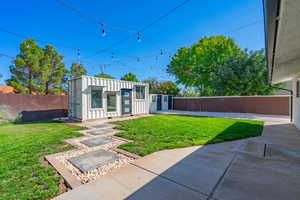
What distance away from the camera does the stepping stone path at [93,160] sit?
2312 millimetres

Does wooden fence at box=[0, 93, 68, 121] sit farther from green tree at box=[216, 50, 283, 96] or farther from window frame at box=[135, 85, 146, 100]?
green tree at box=[216, 50, 283, 96]

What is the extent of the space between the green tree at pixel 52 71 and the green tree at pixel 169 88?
13169 millimetres

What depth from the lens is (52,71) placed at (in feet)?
44.3

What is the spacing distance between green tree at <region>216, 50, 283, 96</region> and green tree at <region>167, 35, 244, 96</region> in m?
1.22

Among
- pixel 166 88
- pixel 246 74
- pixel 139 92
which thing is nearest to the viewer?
pixel 139 92

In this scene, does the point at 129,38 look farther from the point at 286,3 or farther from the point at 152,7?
the point at 286,3

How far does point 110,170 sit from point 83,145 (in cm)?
169

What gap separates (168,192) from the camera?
1.62m

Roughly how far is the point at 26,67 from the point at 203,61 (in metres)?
19.3

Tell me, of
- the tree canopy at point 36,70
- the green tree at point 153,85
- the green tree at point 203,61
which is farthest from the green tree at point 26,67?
the green tree at point 203,61

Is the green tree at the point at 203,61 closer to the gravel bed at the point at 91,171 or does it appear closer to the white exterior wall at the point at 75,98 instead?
the white exterior wall at the point at 75,98

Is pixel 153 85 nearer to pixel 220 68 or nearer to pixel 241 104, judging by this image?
pixel 220 68

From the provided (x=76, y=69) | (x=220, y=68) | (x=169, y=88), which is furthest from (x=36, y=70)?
(x=220, y=68)

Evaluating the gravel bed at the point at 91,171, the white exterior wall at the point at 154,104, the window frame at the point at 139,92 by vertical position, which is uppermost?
the window frame at the point at 139,92
